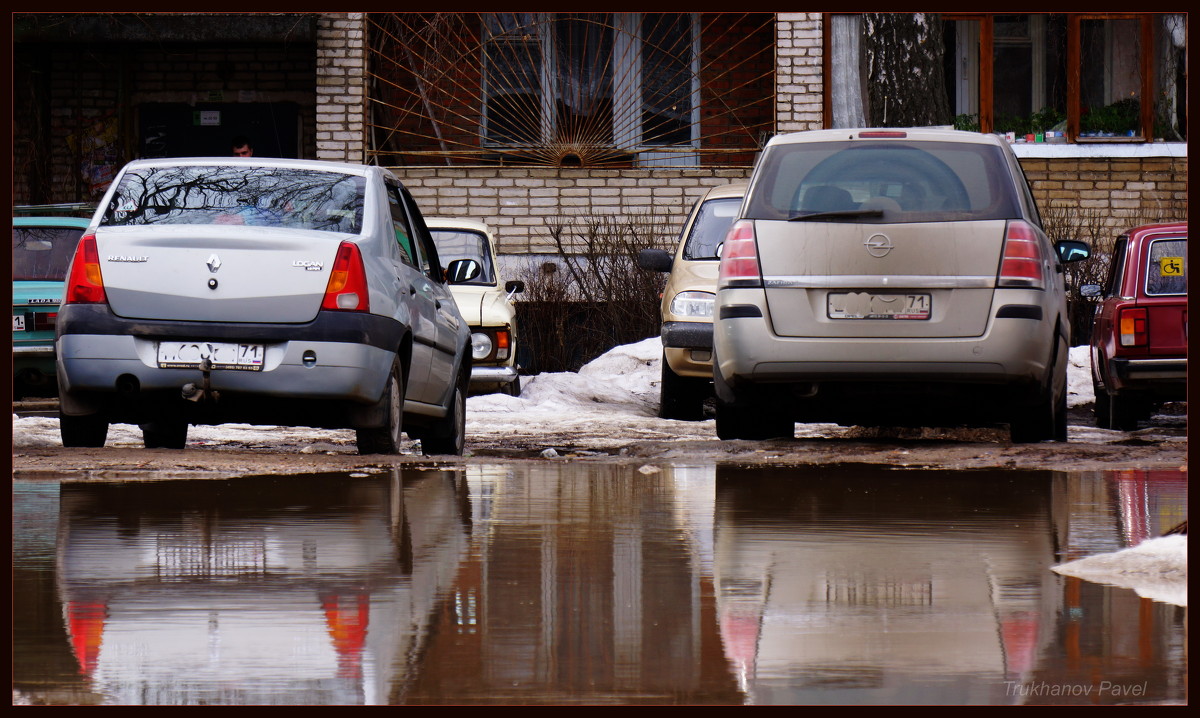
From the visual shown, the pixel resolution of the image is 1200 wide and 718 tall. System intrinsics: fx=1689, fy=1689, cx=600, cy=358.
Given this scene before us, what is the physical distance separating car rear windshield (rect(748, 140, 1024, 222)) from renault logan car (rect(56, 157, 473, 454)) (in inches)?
83.0

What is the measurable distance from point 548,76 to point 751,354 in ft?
41.0

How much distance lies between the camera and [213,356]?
785 cm

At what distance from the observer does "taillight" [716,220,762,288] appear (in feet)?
28.3

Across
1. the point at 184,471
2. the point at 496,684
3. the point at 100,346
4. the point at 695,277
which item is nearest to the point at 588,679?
the point at 496,684

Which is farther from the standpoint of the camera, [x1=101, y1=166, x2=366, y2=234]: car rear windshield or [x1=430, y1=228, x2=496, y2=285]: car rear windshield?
[x1=430, y1=228, x2=496, y2=285]: car rear windshield

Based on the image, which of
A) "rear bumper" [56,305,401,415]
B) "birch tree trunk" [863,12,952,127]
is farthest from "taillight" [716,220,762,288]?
"birch tree trunk" [863,12,952,127]

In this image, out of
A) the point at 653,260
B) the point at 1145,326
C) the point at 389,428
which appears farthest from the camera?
the point at 1145,326

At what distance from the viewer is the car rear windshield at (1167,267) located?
40.4 feet

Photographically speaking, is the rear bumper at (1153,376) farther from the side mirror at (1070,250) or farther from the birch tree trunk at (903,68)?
the birch tree trunk at (903,68)

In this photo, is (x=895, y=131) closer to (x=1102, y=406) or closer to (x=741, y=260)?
(x=741, y=260)

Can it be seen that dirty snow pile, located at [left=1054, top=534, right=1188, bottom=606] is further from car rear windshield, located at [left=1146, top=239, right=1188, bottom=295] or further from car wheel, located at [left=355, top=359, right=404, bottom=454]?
car rear windshield, located at [left=1146, top=239, right=1188, bottom=295]

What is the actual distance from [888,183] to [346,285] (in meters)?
2.88

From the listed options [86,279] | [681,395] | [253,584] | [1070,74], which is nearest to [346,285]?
[86,279]

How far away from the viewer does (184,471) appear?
297 inches
